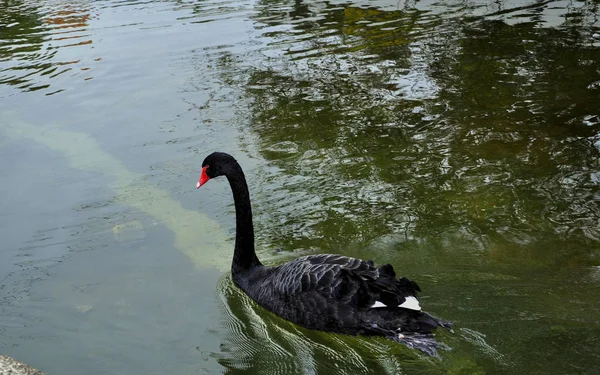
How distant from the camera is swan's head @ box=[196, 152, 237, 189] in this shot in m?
4.50

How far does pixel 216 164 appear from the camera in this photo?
14.9 ft

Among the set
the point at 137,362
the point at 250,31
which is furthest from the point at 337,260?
the point at 250,31

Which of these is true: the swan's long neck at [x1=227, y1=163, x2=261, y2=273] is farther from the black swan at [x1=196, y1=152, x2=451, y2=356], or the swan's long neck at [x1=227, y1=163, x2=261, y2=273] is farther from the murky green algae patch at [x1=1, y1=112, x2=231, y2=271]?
the murky green algae patch at [x1=1, y1=112, x2=231, y2=271]

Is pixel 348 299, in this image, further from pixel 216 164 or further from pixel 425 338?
pixel 216 164

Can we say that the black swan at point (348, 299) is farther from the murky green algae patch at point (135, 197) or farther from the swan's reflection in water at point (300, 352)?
the murky green algae patch at point (135, 197)

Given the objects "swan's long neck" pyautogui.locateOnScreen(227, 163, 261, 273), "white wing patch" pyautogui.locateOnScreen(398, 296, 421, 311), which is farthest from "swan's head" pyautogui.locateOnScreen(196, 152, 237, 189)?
"white wing patch" pyautogui.locateOnScreen(398, 296, 421, 311)

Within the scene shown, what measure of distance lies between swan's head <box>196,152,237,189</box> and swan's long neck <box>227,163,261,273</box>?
0.15ft

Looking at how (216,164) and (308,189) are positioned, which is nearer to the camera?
(216,164)

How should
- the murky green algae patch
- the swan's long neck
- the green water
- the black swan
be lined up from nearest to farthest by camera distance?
the black swan
the green water
the swan's long neck
the murky green algae patch

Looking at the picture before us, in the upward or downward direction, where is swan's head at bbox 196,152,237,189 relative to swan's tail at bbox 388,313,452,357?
upward

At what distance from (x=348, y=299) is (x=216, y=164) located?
4.28 feet

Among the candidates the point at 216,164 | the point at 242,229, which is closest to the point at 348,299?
the point at 242,229

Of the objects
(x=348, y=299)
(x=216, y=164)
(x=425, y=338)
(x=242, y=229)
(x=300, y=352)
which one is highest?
(x=216, y=164)

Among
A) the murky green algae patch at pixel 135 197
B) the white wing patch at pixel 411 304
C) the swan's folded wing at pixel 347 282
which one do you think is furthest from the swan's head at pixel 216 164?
the white wing patch at pixel 411 304
